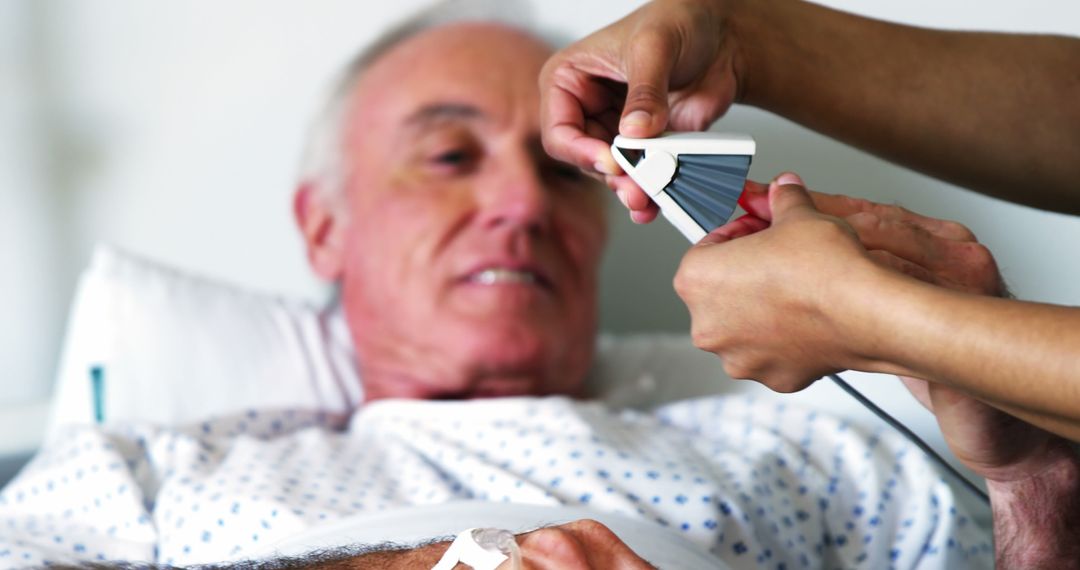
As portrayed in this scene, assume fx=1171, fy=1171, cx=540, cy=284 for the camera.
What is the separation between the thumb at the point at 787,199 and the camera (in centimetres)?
78

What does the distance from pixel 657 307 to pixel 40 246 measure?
108 cm

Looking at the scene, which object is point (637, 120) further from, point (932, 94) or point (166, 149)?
point (166, 149)

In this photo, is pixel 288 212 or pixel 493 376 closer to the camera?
pixel 493 376

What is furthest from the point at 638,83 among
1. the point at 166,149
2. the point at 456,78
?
the point at 166,149

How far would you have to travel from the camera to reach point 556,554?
78cm

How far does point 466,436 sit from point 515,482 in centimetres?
18

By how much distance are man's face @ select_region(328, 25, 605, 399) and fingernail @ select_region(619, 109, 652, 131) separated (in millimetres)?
650

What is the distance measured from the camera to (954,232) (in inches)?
35.4

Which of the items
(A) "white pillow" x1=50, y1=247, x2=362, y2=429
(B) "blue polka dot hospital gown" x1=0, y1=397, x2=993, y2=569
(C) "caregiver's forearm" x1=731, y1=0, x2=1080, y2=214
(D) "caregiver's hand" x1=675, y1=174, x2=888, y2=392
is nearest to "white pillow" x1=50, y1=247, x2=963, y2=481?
(A) "white pillow" x1=50, y1=247, x2=362, y2=429

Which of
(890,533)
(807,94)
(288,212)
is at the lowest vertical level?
(890,533)

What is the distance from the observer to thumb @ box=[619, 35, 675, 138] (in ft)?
2.89

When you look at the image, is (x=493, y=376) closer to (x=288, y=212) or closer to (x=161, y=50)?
(x=288, y=212)

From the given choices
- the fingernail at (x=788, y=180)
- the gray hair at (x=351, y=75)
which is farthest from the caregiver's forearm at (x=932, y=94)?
the gray hair at (x=351, y=75)

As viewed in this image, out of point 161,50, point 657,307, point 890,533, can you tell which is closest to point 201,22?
point 161,50
